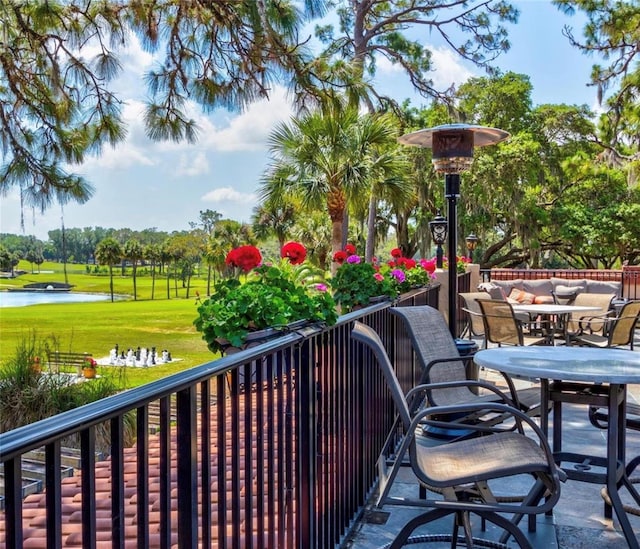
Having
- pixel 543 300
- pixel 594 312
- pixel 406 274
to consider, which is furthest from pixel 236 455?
pixel 543 300

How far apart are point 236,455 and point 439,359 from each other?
1748 millimetres

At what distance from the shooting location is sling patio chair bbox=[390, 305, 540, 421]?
3.00 metres

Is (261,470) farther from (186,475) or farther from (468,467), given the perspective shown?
(468,467)

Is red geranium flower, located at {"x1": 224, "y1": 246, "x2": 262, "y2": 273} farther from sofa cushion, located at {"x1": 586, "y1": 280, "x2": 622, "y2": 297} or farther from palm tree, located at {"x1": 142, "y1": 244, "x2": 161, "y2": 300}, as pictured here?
palm tree, located at {"x1": 142, "y1": 244, "x2": 161, "y2": 300}

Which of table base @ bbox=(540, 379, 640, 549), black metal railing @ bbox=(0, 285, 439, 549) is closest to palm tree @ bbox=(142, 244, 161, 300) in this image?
black metal railing @ bbox=(0, 285, 439, 549)

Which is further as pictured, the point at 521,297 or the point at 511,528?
the point at 521,297

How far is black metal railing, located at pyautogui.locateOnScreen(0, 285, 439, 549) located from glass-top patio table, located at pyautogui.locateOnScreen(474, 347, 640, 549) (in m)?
0.74

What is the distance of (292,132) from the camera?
11.3 metres

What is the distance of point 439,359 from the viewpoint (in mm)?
3012

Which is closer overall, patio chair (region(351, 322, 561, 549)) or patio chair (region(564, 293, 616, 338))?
patio chair (region(351, 322, 561, 549))

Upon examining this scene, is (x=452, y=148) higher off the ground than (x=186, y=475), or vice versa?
(x=452, y=148)

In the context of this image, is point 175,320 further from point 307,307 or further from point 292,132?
point 307,307

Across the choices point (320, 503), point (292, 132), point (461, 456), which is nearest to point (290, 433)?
point (320, 503)

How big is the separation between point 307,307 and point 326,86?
390 centimetres
